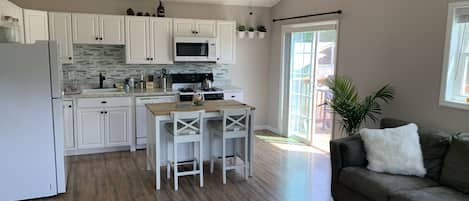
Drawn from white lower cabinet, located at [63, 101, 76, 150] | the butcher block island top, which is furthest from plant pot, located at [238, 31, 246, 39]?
white lower cabinet, located at [63, 101, 76, 150]

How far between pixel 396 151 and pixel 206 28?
3.76 meters

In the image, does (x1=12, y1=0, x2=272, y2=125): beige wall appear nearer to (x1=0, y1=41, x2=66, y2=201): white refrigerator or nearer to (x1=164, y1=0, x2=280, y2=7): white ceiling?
(x1=164, y1=0, x2=280, y2=7): white ceiling

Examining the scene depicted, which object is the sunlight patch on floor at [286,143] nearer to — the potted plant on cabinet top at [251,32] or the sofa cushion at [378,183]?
the potted plant on cabinet top at [251,32]

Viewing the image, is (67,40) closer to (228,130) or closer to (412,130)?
(228,130)

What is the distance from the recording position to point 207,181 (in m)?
4.39

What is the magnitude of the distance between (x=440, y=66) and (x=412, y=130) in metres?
0.79

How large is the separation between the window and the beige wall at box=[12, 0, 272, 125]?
12.1ft

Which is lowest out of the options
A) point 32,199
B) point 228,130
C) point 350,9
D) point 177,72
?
point 32,199

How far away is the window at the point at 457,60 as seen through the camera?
3.53 meters

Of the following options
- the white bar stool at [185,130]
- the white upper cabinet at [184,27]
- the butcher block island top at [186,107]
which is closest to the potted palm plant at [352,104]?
the butcher block island top at [186,107]

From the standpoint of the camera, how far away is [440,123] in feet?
12.3

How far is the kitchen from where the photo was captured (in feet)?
17.1

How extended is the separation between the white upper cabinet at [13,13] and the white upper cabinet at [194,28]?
2153mm

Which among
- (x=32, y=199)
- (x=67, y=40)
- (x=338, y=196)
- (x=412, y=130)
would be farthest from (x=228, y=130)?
(x=67, y=40)
